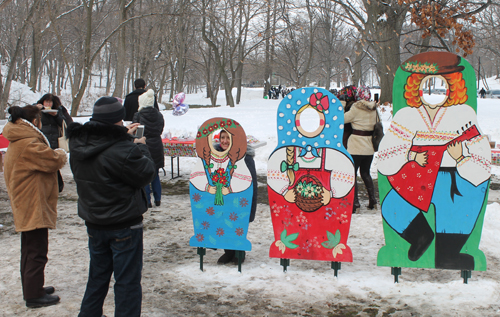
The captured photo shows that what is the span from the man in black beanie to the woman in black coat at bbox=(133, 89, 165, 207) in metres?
3.14

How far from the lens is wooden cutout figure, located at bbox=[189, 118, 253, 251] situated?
389 centimetres

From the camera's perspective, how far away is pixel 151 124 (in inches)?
241

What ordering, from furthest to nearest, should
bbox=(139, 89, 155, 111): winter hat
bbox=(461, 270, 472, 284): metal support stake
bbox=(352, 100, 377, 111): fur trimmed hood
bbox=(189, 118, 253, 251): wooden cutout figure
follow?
1. bbox=(139, 89, 155, 111): winter hat
2. bbox=(352, 100, 377, 111): fur trimmed hood
3. bbox=(189, 118, 253, 251): wooden cutout figure
4. bbox=(461, 270, 472, 284): metal support stake

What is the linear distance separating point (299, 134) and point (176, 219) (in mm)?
2697

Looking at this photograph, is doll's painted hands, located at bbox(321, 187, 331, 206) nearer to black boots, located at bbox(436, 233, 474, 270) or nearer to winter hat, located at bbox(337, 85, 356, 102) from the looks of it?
black boots, located at bbox(436, 233, 474, 270)

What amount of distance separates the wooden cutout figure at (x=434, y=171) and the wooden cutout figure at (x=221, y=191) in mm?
1219

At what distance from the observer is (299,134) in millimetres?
3746

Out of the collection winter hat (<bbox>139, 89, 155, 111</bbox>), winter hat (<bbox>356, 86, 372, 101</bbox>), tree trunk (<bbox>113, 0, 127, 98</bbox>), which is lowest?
winter hat (<bbox>139, 89, 155, 111</bbox>)

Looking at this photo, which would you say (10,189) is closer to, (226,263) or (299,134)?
(226,263)

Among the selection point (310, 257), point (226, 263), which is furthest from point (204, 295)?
point (310, 257)

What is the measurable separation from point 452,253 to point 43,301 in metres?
3.35

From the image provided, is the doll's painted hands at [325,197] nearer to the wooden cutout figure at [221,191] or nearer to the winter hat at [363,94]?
the wooden cutout figure at [221,191]

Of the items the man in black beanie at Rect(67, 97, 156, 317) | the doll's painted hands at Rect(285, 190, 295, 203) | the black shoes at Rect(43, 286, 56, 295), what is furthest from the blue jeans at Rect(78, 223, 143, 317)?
the doll's painted hands at Rect(285, 190, 295, 203)

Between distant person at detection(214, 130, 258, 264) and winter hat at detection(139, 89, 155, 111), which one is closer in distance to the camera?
distant person at detection(214, 130, 258, 264)
